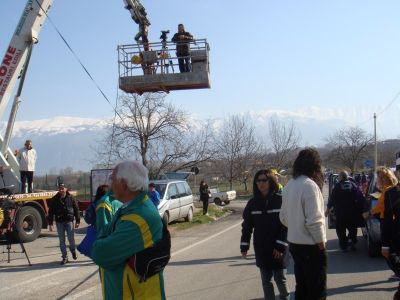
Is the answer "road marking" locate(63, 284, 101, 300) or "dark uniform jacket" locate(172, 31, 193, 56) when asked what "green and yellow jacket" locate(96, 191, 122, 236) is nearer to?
"road marking" locate(63, 284, 101, 300)

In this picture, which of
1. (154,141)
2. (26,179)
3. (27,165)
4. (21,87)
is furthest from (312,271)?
(154,141)

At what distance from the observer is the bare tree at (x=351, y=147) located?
83438 millimetres

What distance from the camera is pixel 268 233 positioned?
570 centimetres

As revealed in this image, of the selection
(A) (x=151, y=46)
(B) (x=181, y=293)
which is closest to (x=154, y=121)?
(A) (x=151, y=46)

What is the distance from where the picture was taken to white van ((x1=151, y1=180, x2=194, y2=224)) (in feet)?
57.5

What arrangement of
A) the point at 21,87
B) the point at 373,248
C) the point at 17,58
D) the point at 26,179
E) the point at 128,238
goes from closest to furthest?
the point at 128,238 → the point at 373,248 → the point at 17,58 → the point at 21,87 → the point at 26,179

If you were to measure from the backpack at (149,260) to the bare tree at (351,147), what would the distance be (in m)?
81.7

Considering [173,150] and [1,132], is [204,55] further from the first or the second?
[173,150]

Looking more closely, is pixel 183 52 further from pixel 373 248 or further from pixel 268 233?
pixel 268 233

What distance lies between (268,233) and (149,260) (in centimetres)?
289

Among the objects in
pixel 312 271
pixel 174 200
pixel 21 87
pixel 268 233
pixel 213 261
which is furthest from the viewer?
pixel 174 200

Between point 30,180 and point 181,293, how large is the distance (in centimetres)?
1013

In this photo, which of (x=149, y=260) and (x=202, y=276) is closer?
(x=149, y=260)

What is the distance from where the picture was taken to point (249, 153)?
188 ft
